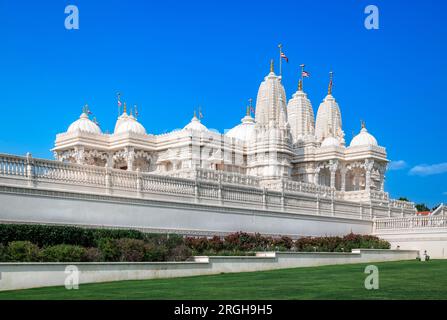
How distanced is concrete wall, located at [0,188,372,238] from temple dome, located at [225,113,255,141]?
18264mm

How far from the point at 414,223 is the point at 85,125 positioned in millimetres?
26989

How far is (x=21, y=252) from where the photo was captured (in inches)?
829

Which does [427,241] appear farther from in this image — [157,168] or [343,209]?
[157,168]

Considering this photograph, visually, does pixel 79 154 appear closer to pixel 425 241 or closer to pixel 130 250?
pixel 425 241

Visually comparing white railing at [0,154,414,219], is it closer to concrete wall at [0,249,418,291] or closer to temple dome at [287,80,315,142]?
concrete wall at [0,249,418,291]

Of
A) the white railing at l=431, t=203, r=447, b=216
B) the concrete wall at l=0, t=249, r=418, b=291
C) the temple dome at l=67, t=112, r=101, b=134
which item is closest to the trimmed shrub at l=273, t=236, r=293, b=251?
the concrete wall at l=0, t=249, r=418, b=291

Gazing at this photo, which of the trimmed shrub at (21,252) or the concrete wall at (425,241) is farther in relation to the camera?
the concrete wall at (425,241)

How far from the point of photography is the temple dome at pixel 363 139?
58500 mm

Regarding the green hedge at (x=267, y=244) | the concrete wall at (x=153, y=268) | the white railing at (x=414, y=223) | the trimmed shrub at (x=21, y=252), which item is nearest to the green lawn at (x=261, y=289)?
the concrete wall at (x=153, y=268)

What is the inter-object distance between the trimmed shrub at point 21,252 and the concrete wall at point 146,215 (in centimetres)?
347

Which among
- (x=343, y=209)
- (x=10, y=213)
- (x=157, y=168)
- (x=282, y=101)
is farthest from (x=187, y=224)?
(x=282, y=101)

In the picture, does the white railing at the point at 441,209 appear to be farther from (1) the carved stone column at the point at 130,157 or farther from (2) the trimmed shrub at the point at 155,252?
(2) the trimmed shrub at the point at 155,252

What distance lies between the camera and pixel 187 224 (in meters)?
32.0
